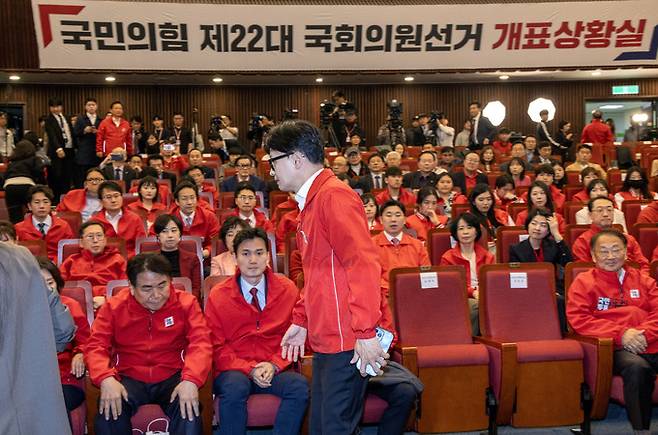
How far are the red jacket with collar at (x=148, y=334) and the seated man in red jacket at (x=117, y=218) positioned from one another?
100 inches

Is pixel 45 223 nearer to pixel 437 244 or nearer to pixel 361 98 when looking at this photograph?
pixel 437 244

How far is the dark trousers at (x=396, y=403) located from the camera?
11.0ft

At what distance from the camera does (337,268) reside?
240 cm

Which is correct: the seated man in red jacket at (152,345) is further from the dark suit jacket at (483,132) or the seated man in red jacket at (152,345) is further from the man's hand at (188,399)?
the dark suit jacket at (483,132)

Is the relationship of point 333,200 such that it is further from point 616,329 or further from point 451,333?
point 616,329

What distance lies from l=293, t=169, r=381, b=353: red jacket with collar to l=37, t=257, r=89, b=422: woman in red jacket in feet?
4.58

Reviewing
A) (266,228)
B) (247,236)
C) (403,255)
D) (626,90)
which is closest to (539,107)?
(626,90)

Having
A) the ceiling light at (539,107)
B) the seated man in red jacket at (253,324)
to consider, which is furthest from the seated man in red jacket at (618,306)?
the ceiling light at (539,107)

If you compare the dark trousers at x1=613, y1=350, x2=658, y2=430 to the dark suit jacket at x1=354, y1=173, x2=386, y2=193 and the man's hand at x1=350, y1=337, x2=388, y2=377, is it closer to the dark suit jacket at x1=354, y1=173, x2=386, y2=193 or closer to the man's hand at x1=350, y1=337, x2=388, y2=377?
the man's hand at x1=350, y1=337, x2=388, y2=377

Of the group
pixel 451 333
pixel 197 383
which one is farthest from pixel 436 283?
pixel 197 383

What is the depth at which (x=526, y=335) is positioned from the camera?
4.05 metres

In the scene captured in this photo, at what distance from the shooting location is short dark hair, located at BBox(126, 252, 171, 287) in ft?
11.2

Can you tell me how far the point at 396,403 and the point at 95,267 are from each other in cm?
227

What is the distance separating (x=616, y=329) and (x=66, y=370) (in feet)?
8.51
